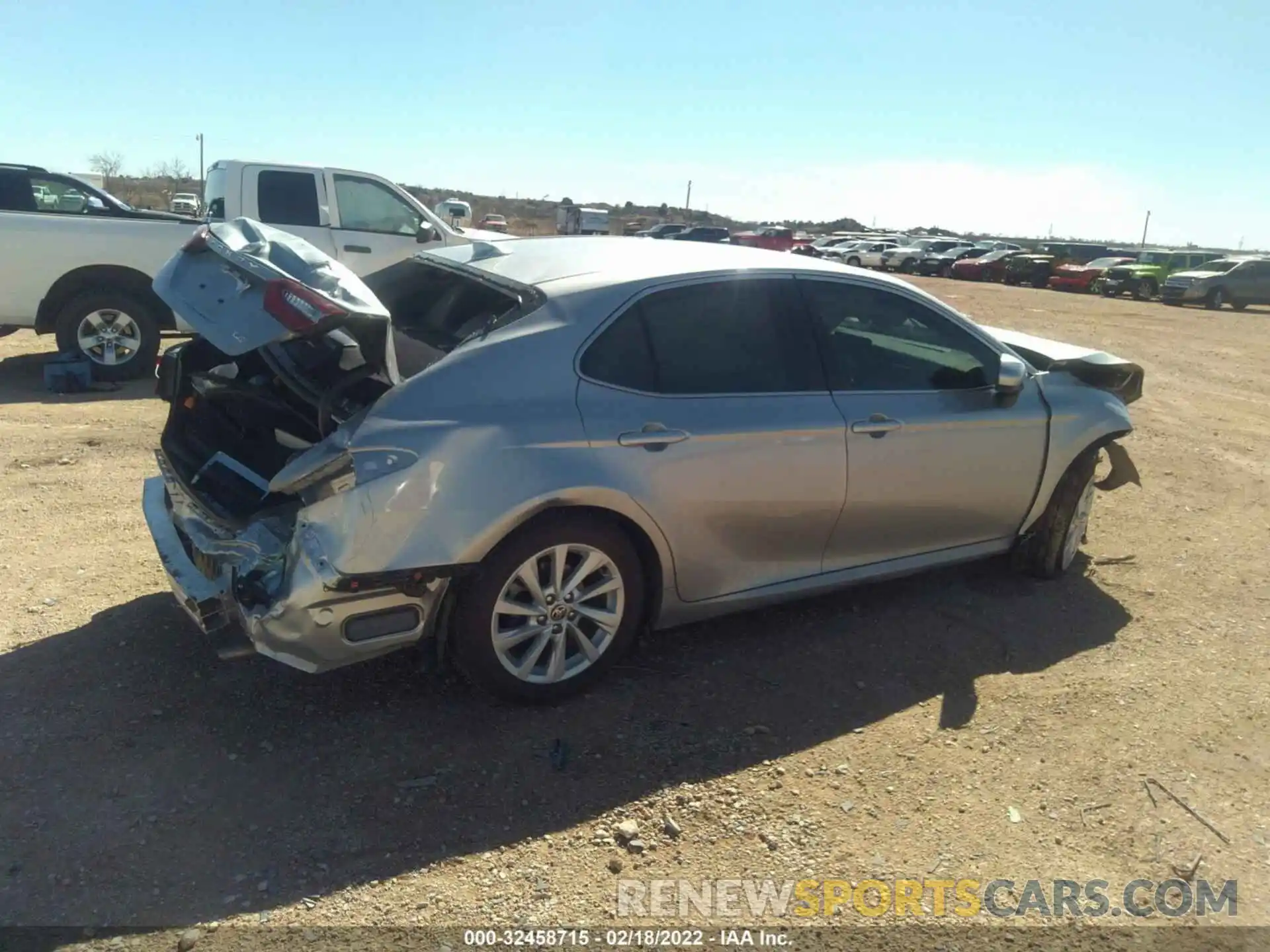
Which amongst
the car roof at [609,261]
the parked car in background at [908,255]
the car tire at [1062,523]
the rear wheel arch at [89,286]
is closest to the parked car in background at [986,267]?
the parked car in background at [908,255]

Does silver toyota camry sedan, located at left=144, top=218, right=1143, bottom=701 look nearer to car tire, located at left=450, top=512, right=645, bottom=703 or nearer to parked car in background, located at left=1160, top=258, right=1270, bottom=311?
car tire, located at left=450, top=512, right=645, bottom=703

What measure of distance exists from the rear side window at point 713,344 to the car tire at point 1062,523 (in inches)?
66.6

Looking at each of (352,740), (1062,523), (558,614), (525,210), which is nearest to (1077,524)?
(1062,523)

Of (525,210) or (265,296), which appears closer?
(265,296)

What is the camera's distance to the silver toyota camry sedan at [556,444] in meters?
3.34

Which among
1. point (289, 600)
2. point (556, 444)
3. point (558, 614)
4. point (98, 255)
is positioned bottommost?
point (558, 614)

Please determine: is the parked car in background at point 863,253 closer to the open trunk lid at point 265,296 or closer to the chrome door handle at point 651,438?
the chrome door handle at point 651,438

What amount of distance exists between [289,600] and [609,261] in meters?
1.86

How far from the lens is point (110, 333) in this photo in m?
9.26

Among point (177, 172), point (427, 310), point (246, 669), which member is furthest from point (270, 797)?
point (177, 172)

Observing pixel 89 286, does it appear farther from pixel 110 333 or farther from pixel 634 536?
pixel 634 536

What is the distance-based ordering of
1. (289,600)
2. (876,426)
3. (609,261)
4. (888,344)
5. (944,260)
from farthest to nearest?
(944,260), (888,344), (876,426), (609,261), (289,600)

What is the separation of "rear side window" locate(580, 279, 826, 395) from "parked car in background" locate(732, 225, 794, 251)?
3612cm

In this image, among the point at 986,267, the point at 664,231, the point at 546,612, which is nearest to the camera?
the point at 546,612
